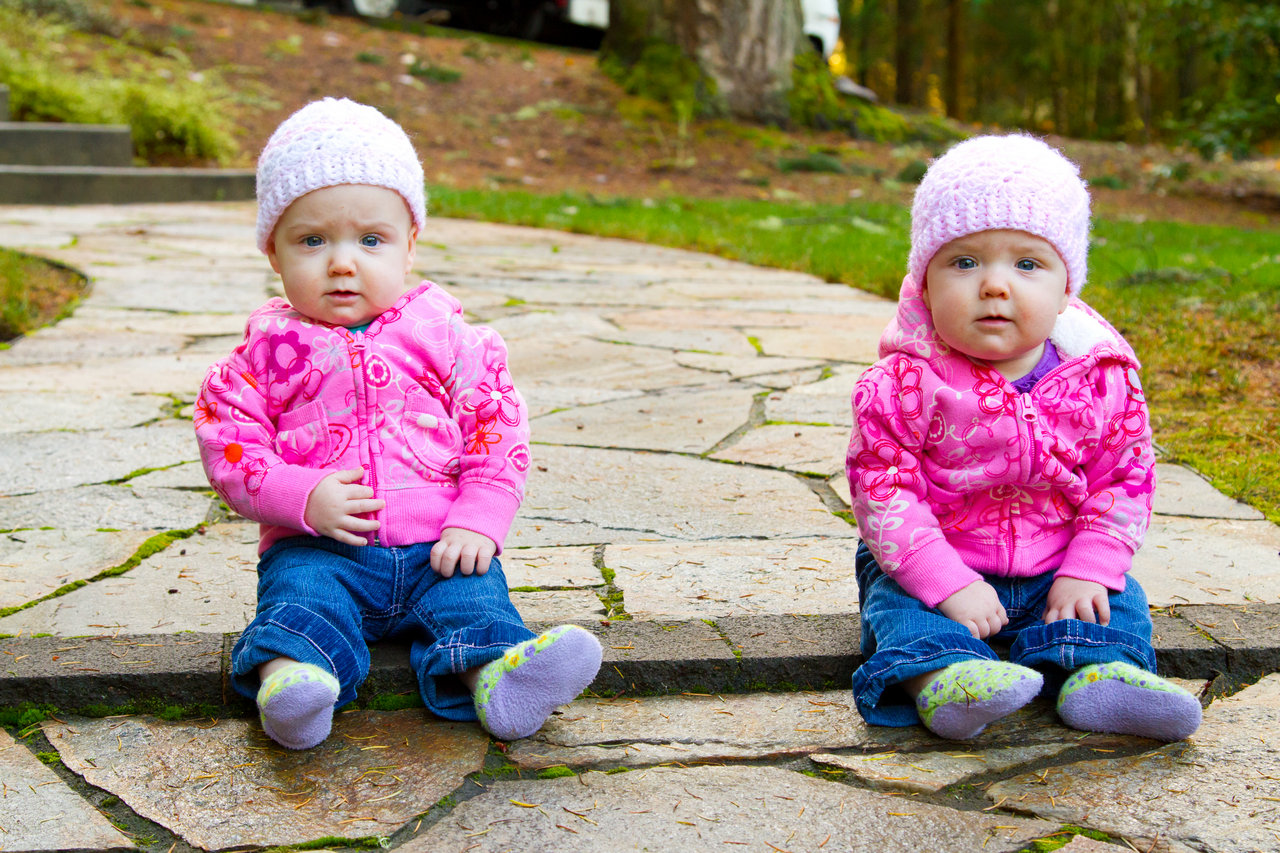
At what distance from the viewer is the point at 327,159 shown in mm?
1885

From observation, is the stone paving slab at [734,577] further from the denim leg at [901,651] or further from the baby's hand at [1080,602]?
the baby's hand at [1080,602]

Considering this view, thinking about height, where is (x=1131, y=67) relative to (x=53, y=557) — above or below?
above

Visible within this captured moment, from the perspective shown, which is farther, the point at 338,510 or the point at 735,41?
the point at 735,41

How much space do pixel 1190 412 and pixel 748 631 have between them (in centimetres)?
197

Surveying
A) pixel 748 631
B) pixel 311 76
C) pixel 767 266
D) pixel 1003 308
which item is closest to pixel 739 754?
pixel 748 631

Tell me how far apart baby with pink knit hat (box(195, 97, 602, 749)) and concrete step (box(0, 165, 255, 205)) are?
22.2ft

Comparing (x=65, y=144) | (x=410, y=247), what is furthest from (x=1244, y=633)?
(x=65, y=144)

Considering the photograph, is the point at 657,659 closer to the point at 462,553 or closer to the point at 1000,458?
the point at 462,553

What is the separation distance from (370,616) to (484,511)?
0.80ft

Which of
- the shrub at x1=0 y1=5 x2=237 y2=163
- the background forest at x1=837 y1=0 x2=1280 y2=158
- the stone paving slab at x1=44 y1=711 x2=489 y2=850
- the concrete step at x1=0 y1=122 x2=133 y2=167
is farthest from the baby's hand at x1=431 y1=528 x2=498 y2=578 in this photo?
the background forest at x1=837 y1=0 x2=1280 y2=158

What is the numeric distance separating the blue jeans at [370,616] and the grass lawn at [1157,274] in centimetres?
172

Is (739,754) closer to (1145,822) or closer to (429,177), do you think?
(1145,822)

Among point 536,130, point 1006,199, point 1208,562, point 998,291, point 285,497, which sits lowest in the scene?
point 1208,562

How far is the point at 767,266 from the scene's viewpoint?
6.56m
